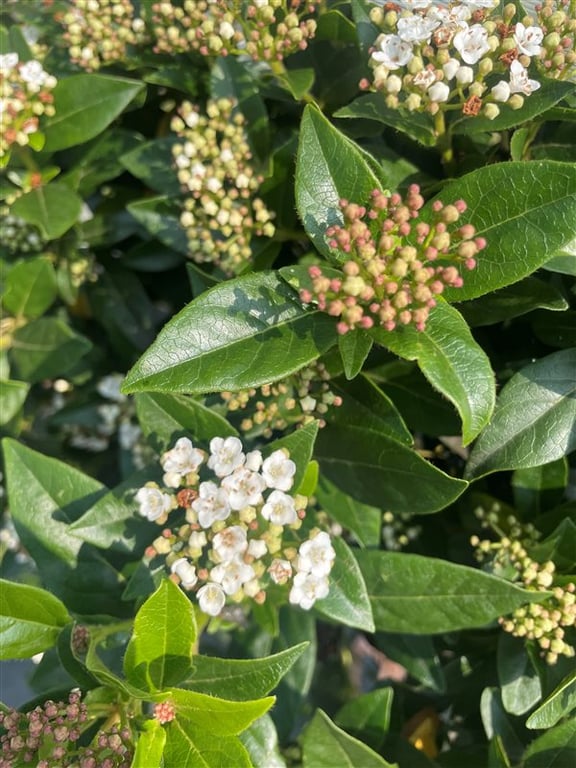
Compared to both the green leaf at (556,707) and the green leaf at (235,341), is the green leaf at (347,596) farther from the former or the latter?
the green leaf at (235,341)

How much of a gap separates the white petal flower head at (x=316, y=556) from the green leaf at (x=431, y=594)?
30 centimetres

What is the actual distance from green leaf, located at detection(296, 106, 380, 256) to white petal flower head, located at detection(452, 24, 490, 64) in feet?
0.81

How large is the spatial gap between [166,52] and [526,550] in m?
1.52

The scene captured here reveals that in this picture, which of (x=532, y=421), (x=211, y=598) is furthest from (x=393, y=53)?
(x=211, y=598)

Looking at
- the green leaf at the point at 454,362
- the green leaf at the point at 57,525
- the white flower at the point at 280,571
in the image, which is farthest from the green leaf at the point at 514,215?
the green leaf at the point at 57,525

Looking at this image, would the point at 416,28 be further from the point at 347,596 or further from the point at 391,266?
the point at 347,596

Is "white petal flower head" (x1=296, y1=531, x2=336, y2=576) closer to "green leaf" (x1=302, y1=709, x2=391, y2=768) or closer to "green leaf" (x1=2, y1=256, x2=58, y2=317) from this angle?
"green leaf" (x1=302, y1=709, x2=391, y2=768)

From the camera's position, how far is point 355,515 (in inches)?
63.7

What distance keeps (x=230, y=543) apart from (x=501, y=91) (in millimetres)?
962

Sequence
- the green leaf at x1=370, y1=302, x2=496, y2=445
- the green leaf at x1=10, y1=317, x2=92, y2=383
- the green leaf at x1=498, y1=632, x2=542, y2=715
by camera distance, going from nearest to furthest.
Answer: the green leaf at x1=370, y1=302, x2=496, y2=445 < the green leaf at x1=498, y1=632, x2=542, y2=715 < the green leaf at x1=10, y1=317, x2=92, y2=383

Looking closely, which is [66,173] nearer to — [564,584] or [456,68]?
[456,68]

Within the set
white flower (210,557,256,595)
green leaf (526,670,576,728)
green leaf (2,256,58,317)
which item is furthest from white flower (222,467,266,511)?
green leaf (2,256,58,317)

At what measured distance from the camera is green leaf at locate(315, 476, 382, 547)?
63.5 inches

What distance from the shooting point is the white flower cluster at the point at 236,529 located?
4.17ft
